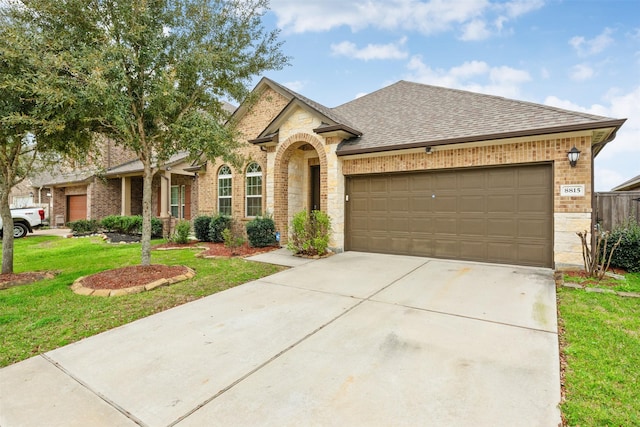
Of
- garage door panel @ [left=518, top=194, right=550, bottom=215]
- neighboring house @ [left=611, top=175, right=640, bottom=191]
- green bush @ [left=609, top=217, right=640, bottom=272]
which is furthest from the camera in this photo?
neighboring house @ [left=611, top=175, right=640, bottom=191]

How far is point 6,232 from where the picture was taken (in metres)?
6.36

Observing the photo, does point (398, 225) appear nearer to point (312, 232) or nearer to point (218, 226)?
point (312, 232)

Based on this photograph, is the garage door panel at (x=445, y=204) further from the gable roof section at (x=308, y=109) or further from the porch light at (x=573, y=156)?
the gable roof section at (x=308, y=109)

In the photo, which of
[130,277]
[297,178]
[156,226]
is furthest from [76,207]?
[130,277]

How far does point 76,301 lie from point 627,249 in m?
11.0

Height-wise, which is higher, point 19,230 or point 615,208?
point 615,208

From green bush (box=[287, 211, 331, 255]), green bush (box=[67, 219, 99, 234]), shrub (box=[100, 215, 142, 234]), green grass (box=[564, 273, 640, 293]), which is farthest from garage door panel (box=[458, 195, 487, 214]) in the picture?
green bush (box=[67, 219, 99, 234])

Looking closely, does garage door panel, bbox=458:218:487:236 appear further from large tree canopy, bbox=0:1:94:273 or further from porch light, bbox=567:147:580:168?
large tree canopy, bbox=0:1:94:273

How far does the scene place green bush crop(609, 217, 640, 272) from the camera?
655 centimetres

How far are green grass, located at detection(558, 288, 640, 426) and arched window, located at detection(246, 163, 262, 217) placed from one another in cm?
931

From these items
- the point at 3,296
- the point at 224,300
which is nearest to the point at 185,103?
the point at 224,300

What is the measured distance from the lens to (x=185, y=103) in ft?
22.0

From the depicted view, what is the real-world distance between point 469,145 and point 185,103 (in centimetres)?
684

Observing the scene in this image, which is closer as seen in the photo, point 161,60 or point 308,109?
point 161,60
